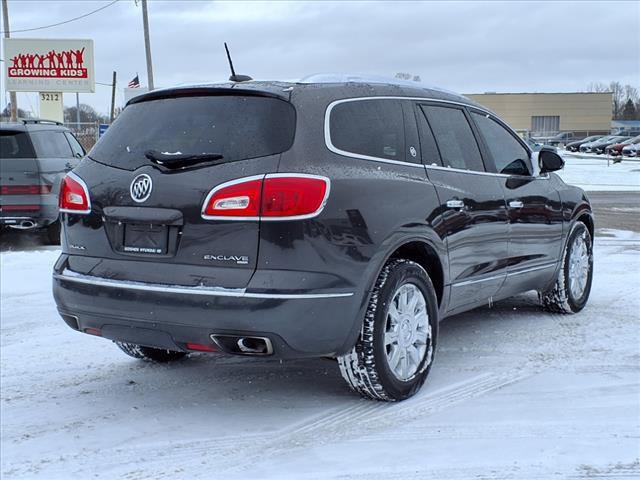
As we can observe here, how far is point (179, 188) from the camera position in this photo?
12.5 feet

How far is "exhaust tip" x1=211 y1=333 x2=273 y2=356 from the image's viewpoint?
3.68 m

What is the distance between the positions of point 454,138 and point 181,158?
6.49ft

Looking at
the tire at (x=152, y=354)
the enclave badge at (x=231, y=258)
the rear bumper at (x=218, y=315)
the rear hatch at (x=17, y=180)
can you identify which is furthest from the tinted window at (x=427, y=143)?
the rear hatch at (x=17, y=180)

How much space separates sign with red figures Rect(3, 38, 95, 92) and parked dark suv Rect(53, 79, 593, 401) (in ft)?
96.4

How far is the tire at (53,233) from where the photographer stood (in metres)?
11.0

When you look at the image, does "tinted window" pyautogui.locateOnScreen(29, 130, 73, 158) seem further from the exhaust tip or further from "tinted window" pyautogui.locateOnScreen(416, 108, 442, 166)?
the exhaust tip

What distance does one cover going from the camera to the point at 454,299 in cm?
480

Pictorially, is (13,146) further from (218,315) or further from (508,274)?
(218,315)

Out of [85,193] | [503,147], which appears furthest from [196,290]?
[503,147]

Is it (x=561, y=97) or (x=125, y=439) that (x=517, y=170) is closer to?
(x=125, y=439)

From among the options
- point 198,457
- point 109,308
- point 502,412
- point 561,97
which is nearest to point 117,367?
point 109,308

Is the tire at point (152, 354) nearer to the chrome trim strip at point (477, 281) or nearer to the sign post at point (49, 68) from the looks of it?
the chrome trim strip at point (477, 281)

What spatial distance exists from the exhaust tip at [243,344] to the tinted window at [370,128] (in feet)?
3.51

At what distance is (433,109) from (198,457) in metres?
2.59
